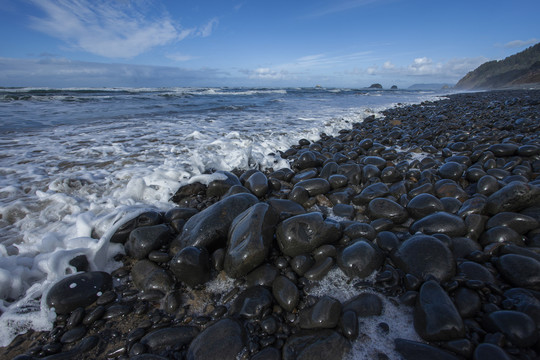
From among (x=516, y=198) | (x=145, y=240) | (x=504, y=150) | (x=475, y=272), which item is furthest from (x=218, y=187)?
(x=504, y=150)

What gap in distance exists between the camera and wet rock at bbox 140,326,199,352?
1478 mm

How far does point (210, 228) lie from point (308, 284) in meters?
1.04

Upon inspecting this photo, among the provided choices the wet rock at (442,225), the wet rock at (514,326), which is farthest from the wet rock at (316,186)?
the wet rock at (514,326)

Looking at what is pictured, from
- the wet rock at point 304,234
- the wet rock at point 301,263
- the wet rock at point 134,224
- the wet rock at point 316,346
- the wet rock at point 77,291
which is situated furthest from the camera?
the wet rock at point 134,224

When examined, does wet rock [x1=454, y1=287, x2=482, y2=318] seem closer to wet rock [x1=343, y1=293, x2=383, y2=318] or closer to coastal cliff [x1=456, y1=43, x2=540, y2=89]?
wet rock [x1=343, y1=293, x2=383, y2=318]

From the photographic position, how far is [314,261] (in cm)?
205

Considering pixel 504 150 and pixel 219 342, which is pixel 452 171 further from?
pixel 219 342

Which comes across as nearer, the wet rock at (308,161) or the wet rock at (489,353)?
the wet rock at (489,353)

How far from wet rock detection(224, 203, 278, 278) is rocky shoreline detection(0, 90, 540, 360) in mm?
10

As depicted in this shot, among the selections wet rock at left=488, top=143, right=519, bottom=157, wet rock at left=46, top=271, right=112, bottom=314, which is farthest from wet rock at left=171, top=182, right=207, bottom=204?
wet rock at left=488, top=143, right=519, bottom=157

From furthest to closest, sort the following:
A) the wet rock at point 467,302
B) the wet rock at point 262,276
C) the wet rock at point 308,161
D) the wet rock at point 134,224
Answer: the wet rock at point 308,161 < the wet rock at point 134,224 < the wet rock at point 262,276 < the wet rock at point 467,302

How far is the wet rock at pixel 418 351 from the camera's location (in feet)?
4.02

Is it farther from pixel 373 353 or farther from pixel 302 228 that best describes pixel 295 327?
pixel 302 228

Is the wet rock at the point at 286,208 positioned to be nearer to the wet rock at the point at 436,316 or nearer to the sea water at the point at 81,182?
the sea water at the point at 81,182
